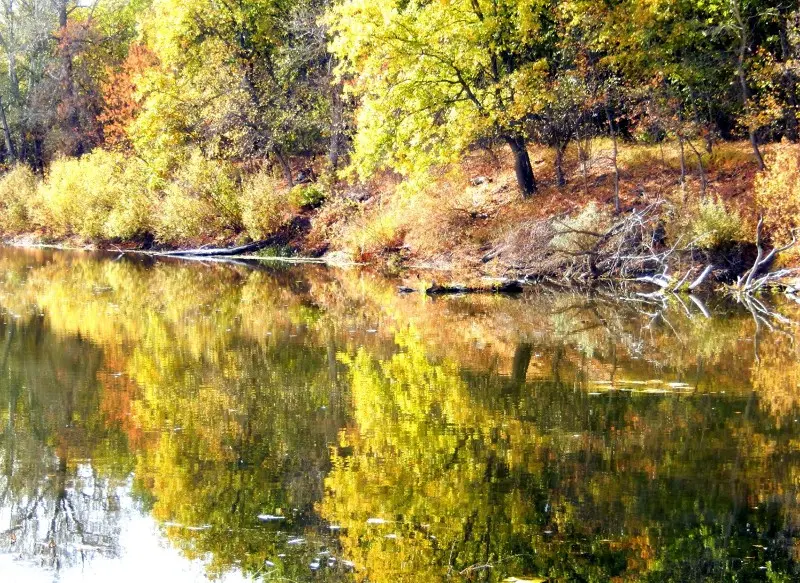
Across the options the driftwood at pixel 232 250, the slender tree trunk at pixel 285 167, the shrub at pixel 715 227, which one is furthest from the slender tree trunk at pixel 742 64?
the slender tree trunk at pixel 285 167

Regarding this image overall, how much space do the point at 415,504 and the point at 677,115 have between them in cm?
2259

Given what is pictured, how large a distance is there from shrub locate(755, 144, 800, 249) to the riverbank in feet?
0.24

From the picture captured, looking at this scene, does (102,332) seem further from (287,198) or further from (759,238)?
(287,198)

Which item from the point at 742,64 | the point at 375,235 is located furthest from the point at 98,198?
the point at 742,64

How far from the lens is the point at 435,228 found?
30.5 m

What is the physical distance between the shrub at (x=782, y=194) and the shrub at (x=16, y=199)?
34.9 m

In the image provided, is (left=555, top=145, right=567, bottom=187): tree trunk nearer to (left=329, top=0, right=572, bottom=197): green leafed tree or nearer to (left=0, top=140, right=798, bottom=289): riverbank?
(left=0, top=140, right=798, bottom=289): riverbank

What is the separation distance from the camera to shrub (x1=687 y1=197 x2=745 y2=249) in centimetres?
2455

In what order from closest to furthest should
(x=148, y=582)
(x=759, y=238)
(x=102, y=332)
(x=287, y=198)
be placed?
1. (x=148, y=582)
2. (x=102, y=332)
3. (x=759, y=238)
4. (x=287, y=198)

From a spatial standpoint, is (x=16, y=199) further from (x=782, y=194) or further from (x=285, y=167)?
(x=782, y=194)

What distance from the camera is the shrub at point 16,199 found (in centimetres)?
4768

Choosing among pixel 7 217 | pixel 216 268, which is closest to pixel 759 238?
pixel 216 268

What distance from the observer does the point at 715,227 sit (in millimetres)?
24562

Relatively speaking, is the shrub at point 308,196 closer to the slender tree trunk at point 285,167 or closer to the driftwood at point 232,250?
the driftwood at point 232,250
